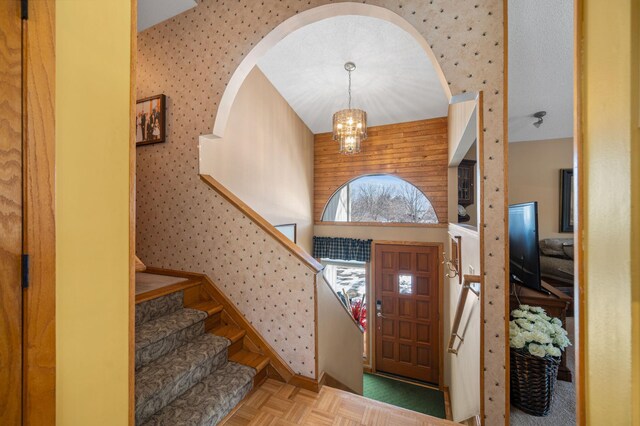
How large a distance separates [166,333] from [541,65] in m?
3.70

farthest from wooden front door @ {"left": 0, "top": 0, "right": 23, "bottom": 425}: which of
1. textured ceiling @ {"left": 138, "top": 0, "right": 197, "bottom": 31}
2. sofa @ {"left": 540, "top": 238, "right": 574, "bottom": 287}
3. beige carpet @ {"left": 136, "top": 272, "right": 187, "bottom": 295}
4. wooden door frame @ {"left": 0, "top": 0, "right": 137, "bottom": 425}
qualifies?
sofa @ {"left": 540, "top": 238, "right": 574, "bottom": 287}

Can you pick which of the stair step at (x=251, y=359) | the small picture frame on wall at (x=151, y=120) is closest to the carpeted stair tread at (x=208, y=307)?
the stair step at (x=251, y=359)

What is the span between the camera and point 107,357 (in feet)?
3.00

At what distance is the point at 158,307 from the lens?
2.01 m

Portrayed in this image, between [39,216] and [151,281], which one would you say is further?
[151,281]

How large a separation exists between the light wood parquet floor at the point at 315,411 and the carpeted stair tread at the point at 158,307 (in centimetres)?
91

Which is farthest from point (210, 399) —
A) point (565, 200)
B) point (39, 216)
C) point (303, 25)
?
point (565, 200)

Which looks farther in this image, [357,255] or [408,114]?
[357,255]

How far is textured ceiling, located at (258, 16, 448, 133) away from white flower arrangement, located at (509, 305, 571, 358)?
296 centimetres

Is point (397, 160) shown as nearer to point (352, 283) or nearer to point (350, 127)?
point (350, 127)

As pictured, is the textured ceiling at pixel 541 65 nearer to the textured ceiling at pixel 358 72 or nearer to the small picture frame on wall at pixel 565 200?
the small picture frame on wall at pixel 565 200

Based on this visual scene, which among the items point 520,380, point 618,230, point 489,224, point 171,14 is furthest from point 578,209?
point 171,14

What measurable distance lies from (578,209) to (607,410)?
20.0 inches

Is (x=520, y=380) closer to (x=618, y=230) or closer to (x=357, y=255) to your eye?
(x=618, y=230)
